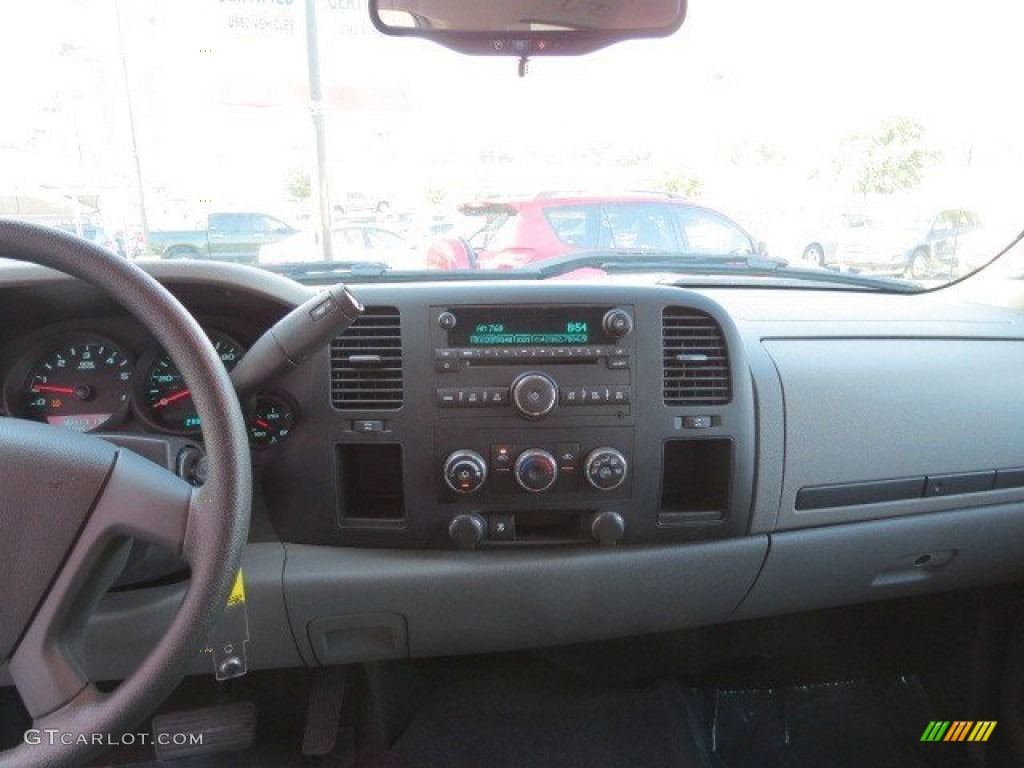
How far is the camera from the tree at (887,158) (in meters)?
2.86

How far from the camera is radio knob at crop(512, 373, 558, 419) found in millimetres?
1768

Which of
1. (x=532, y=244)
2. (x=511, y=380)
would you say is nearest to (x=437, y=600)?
(x=511, y=380)

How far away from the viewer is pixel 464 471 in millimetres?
1793

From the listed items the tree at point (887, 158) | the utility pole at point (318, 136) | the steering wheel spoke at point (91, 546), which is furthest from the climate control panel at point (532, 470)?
the tree at point (887, 158)

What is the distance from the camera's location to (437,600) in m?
1.92

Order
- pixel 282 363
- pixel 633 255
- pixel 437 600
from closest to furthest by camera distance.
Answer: pixel 282 363 → pixel 437 600 → pixel 633 255

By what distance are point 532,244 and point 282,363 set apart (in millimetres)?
1238

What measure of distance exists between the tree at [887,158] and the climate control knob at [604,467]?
1.79m

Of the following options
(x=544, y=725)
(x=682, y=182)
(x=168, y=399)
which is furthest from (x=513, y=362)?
(x=682, y=182)

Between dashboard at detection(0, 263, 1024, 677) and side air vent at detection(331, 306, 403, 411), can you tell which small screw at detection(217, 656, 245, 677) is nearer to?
dashboard at detection(0, 263, 1024, 677)

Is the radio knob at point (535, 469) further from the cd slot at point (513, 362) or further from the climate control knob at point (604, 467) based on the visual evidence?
the cd slot at point (513, 362)

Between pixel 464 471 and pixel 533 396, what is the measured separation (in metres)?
0.24

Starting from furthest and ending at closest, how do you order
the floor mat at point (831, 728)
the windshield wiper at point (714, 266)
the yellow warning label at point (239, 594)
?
the floor mat at point (831, 728) < the windshield wiper at point (714, 266) < the yellow warning label at point (239, 594)

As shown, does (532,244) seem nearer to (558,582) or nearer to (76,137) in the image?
(558,582)
